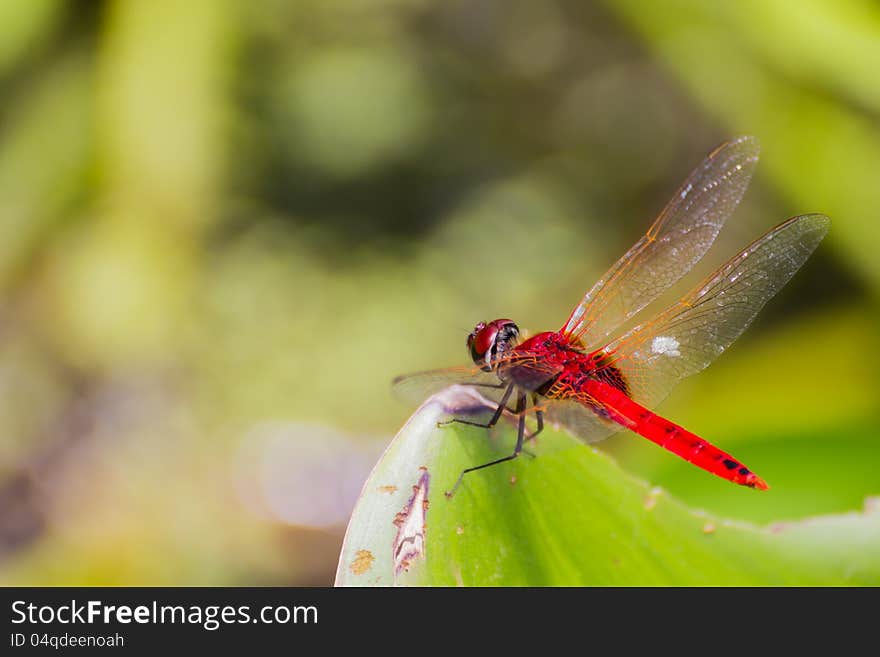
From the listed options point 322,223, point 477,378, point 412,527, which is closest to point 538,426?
point 412,527

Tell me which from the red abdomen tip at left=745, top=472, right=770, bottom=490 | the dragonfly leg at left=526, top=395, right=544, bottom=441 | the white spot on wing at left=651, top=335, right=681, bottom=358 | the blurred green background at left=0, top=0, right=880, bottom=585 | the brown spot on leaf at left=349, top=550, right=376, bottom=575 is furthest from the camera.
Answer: the blurred green background at left=0, top=0, right=880, bottom=585

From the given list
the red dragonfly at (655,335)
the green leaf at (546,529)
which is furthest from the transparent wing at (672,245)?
the green leaf at (546,529)

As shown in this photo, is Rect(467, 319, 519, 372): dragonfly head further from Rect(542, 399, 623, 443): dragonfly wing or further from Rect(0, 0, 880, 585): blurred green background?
Rect(0, 0, 880, 585): blurred green background

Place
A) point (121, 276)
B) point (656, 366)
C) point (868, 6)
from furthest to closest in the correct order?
point (121, 276)
point (868, 6)
point (656, 366)

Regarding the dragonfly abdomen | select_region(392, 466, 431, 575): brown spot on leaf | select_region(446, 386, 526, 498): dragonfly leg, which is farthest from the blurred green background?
select_region(392, 466, 431, 575): brown spot on leaf

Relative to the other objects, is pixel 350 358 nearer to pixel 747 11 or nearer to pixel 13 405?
pixel 13 405

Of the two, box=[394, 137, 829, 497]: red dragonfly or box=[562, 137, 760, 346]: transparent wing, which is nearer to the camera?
box=[394, 137, 829, 497]: red dragonfly
